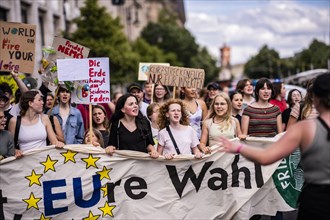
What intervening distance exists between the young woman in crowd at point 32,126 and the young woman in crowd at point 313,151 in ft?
10.4

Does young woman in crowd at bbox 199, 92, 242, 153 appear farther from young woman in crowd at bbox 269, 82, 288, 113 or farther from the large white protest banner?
young woman in crowd at bbox 269, 82, 288, 113

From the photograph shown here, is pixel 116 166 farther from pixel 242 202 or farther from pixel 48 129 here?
pixel 242 202

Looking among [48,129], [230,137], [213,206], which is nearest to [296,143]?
[213,206]

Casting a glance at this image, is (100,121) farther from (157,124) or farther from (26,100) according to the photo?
(26,100)

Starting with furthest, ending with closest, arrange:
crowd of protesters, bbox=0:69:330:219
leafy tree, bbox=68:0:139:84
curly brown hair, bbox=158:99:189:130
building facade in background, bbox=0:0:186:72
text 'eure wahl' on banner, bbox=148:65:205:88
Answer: leafy tree, bbox=68:0:139:84 → building facade in background, bbox=0:0:186:72 → text 'eure wahl' on banner, bbox=148:65:205:88 → curly brown hair, bbox=158:99:189:130 → crowd of protesters, bbox=0:69:330:219

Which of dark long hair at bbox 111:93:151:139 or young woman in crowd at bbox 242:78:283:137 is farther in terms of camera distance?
young woman in crowd at bbox 242:78:283:137

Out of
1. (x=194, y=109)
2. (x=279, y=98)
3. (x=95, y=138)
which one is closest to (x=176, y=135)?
(x=95, y=138)

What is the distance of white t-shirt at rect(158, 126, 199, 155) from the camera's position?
6289mm

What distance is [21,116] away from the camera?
20.7ft

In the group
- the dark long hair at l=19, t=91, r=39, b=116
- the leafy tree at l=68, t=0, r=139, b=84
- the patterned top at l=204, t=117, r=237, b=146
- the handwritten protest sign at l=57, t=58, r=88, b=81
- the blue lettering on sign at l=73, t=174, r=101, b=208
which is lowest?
the blue lettering on sign at l=73, t=174, r=101, b=208

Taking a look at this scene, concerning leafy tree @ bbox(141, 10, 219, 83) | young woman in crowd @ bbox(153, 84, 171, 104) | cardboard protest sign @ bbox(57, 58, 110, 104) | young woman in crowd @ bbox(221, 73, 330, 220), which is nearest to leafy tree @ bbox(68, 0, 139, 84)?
young woman in crowd @ bbox(153, 84, 171, 104)

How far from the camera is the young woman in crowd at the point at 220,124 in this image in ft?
21.7

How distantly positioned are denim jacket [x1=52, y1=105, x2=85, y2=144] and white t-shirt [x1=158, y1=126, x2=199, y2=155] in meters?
1.78

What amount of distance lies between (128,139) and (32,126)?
112cm
